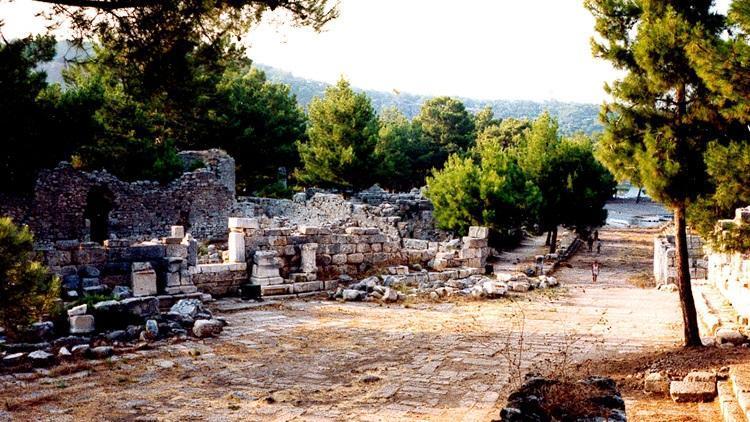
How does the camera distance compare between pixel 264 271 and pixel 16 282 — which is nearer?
pixel 16 282

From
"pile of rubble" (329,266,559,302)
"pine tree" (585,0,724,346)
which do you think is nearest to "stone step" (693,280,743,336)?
"pine tree" (585,0,724,346)

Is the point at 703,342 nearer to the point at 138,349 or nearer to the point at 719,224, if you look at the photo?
the point at 719,224

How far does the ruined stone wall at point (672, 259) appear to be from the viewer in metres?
20.7

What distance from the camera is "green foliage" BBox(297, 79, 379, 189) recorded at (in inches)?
1615

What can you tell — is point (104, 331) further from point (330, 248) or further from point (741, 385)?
point (741, 385)

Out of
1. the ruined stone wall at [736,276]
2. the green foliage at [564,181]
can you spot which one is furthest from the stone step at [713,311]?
the green foliage at [564,181]

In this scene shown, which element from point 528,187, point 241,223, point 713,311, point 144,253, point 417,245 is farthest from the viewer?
point 528,187

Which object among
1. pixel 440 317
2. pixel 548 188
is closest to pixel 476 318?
pixel 440 317

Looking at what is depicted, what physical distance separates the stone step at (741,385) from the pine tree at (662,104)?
7.61ft

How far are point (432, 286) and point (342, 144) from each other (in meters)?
24.2

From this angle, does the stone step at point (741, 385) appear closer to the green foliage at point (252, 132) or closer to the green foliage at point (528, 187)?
the green foliage at point (528, 187)

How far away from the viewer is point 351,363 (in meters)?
10.4

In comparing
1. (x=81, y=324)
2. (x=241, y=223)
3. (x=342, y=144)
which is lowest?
(x=81, y=324)

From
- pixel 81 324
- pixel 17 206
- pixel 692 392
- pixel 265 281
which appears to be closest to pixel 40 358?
pixel 81 324
